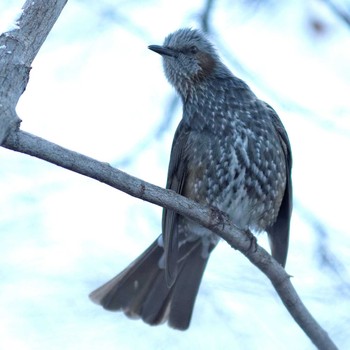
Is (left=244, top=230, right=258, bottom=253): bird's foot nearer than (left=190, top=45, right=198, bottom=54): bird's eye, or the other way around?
(left=244, top=230, right=258, bottom=253): bird's foot

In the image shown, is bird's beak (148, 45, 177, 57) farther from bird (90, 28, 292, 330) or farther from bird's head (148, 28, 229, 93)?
bird (90, 28, 292, 330)

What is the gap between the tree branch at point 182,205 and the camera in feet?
9.84

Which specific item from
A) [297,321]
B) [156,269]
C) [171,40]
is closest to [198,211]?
[297,321]

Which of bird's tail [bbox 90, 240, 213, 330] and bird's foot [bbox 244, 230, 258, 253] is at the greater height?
bird's foot [bbox 244, 230, 258, 253]

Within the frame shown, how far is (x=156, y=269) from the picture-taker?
15.7ft

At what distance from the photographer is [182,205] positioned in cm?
337

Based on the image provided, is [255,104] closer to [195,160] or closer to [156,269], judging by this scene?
[195,160]

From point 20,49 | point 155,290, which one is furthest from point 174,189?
point 20,49

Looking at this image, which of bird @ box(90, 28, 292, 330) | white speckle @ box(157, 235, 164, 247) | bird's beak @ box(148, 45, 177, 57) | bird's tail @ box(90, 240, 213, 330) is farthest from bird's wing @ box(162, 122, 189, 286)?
bird's beak @ box(148, 45, 177, 57)

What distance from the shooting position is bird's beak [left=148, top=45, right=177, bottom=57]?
16.6 ft

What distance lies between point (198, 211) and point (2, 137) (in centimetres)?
104

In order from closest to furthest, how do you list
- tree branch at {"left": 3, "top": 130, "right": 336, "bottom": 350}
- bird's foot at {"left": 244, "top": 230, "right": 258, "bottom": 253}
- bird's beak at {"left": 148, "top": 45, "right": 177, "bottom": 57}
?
tree branch at {"left": 3, "top": 130, "right": 336, "bottom": 350} → bird's foot at {"left": 244, "top": 230, "right": 258, "bottom": 253} → bird's beak at {"left": 148, "top": 45, "right": 177, "bottom": 57}

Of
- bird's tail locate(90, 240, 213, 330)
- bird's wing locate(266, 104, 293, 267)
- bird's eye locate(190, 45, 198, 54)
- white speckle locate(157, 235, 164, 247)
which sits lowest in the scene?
bird's tail locate(90, 240, 213, 330)

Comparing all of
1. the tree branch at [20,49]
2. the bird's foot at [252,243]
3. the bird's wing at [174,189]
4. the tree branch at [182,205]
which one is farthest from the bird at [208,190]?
the tree branch at [20,49]
